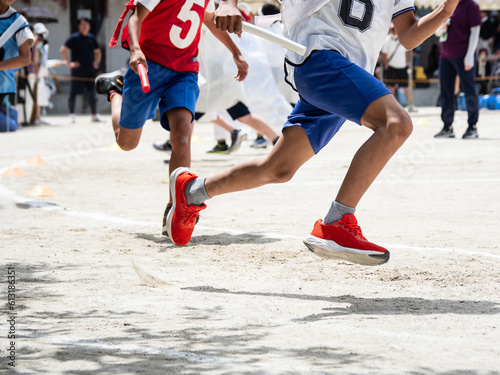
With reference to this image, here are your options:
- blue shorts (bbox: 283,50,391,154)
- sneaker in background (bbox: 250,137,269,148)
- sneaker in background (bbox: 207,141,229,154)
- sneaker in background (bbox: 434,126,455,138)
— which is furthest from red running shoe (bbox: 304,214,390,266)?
sneaker in background (bbox: 434,126,455,138)

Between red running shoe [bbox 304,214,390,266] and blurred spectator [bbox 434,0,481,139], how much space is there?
9.31 meters

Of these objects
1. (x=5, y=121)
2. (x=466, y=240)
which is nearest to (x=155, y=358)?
(x=466, y=240)

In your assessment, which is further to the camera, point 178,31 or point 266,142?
point 266,142

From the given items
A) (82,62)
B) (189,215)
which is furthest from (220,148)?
(82,62)

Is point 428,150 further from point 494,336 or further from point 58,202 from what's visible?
point 494,336

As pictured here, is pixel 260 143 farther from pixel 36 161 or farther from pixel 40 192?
pixel 40 192

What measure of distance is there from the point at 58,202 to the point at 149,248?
2218mm

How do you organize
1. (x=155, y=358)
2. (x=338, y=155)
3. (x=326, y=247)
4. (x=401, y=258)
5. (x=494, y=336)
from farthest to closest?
(x=338, y=155) < (x=401, y=258) < (x=326, y=247) < (x=494, y=336) < (x=155, y=358)

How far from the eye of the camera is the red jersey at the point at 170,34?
5.47 meters

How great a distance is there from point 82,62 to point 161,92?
16.0m

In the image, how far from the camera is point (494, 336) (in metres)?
3.09

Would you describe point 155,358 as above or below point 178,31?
below

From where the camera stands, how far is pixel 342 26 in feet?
13.2

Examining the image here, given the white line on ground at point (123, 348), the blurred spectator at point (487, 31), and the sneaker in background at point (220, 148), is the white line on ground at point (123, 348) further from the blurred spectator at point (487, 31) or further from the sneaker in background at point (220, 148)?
the blurred spectator at point (487, 31)
